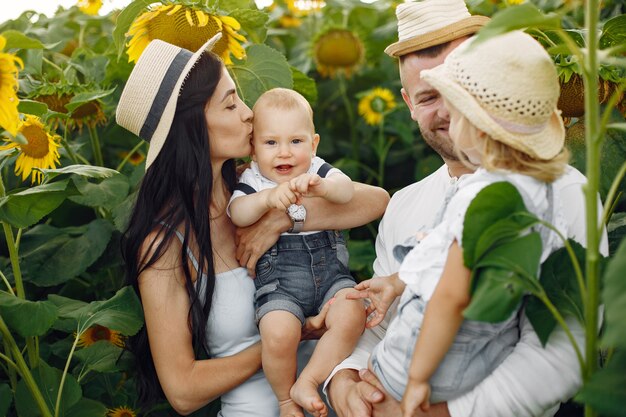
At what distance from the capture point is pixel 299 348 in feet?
6.89

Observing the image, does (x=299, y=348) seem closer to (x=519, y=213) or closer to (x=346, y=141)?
(x=519, y=213)

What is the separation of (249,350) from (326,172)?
454mm

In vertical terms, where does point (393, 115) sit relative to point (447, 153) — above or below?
below

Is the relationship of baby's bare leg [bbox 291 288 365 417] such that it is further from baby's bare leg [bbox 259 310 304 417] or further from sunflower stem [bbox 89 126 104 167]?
sunflower stem [bbox 89 126 104 167]

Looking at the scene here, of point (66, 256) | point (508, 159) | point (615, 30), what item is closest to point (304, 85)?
point (66, 256)

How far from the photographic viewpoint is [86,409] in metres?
2.06

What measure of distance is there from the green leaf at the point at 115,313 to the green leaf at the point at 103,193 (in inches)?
10.5

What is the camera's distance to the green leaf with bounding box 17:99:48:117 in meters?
1.93

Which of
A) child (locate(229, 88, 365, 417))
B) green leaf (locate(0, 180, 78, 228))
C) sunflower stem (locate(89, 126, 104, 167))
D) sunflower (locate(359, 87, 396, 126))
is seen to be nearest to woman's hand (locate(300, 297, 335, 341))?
child (locate(229, 88, 365, 417))

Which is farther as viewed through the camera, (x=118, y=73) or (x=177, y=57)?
(x=118, y=73)

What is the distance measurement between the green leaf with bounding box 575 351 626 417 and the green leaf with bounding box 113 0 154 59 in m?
1.50

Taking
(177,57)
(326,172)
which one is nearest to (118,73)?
(177,57)

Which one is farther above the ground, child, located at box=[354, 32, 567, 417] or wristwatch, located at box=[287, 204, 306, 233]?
child, located at box=[354, 32, 567, 417]

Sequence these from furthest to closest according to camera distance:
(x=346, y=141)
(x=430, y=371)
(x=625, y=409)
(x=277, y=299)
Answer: (x=346, y=141)
(x=277, y=299)
(x=430, y=371)
(x=625, y=409)
